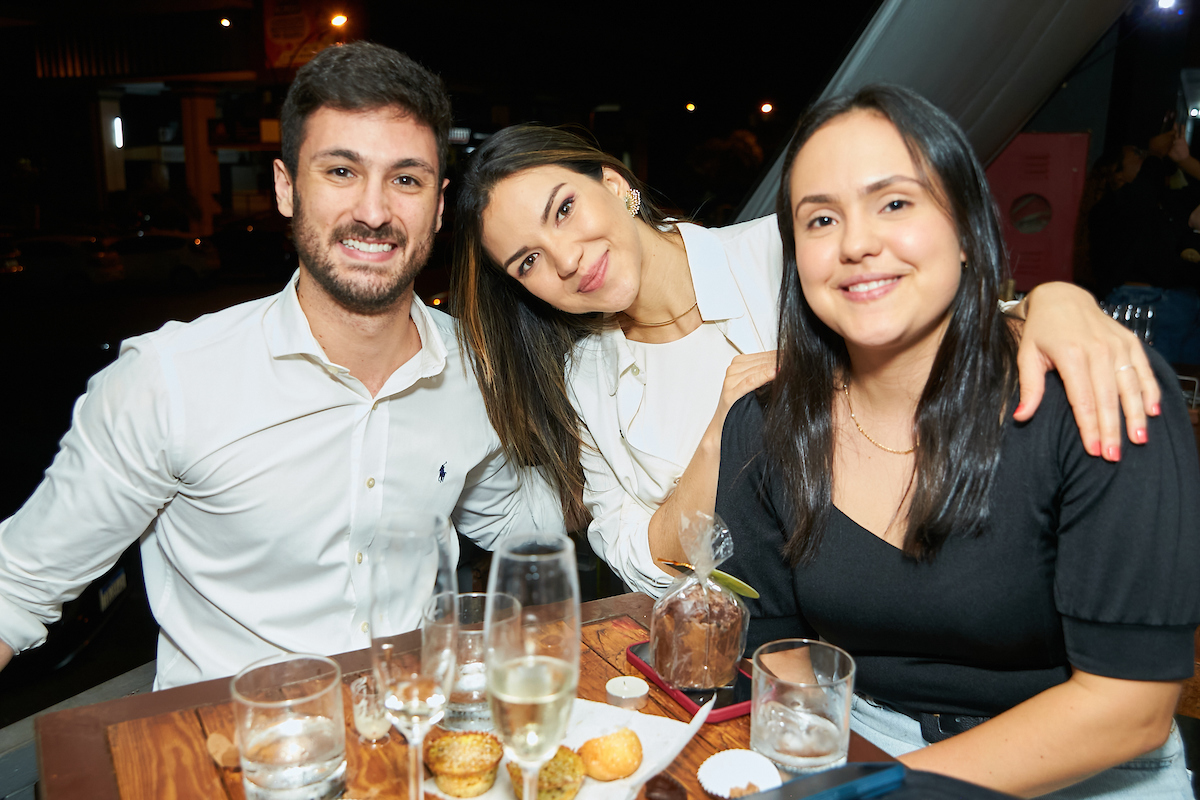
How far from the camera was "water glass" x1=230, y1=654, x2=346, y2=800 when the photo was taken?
2.89ft

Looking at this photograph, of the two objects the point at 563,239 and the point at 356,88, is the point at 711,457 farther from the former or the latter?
the point at 356,88

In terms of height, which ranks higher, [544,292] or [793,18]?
[793,18]

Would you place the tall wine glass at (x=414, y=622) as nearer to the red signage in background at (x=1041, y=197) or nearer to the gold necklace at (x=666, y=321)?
the gold necklace at (x=666, y=321)

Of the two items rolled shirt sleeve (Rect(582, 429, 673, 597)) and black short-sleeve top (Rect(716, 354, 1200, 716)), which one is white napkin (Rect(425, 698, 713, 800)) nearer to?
black short-sleeve top (Rect(716, 354, 1200, 716))

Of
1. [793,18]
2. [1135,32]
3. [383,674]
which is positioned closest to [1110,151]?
[1135,32]

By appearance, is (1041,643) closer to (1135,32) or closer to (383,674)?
(383,674)

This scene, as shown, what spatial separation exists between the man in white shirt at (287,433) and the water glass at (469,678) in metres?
0.61

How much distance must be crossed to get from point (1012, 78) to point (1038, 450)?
2.96 m

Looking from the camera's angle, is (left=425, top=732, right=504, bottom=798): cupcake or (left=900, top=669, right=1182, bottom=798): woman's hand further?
(left=900, top=669, right=1182, bottom=798): woman's hand

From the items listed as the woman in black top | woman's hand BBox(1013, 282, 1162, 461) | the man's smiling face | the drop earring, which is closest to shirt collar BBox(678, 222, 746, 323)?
the drop earring

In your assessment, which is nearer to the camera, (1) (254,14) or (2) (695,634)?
(2) (695,634)

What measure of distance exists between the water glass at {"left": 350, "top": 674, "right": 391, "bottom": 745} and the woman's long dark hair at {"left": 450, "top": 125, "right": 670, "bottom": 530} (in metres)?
Answer: 0.90

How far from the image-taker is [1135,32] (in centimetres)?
562

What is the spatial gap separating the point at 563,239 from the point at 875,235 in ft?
2.64
